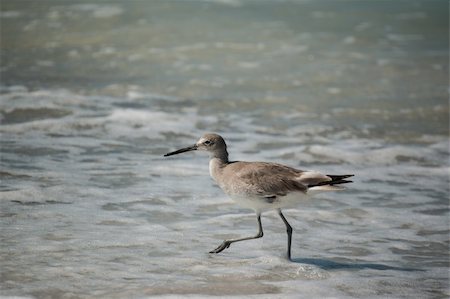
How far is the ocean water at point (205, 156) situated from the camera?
18.1 ft

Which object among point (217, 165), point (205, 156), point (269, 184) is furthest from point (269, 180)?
point (205, 156)

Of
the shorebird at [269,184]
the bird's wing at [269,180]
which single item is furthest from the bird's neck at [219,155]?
the bird's wing at [269,180]

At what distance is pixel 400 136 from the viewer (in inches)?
404

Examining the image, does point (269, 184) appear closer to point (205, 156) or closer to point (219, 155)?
point (219, 155)

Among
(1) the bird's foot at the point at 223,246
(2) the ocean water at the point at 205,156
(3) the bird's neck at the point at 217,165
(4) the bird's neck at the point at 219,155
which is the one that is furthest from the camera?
(4) the bird's neck at the point at 219,155

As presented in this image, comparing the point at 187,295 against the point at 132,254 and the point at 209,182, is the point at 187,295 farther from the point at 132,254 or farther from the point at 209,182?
the point at 209,182

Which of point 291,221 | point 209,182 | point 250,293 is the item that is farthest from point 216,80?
point 250,293

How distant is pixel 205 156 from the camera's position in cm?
920

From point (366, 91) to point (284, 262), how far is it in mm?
7579

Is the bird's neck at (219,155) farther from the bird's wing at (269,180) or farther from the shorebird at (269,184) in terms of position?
the bird's wing at (269,180)

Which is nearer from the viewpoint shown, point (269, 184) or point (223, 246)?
point (269, 184)

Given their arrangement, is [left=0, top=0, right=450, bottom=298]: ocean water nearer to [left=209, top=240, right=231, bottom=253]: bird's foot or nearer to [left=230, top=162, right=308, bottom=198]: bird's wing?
[left=209, top=240, right=231, bottom=253]: bird's foot

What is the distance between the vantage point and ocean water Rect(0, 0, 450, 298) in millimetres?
5512

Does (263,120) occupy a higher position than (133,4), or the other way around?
(133,4)
